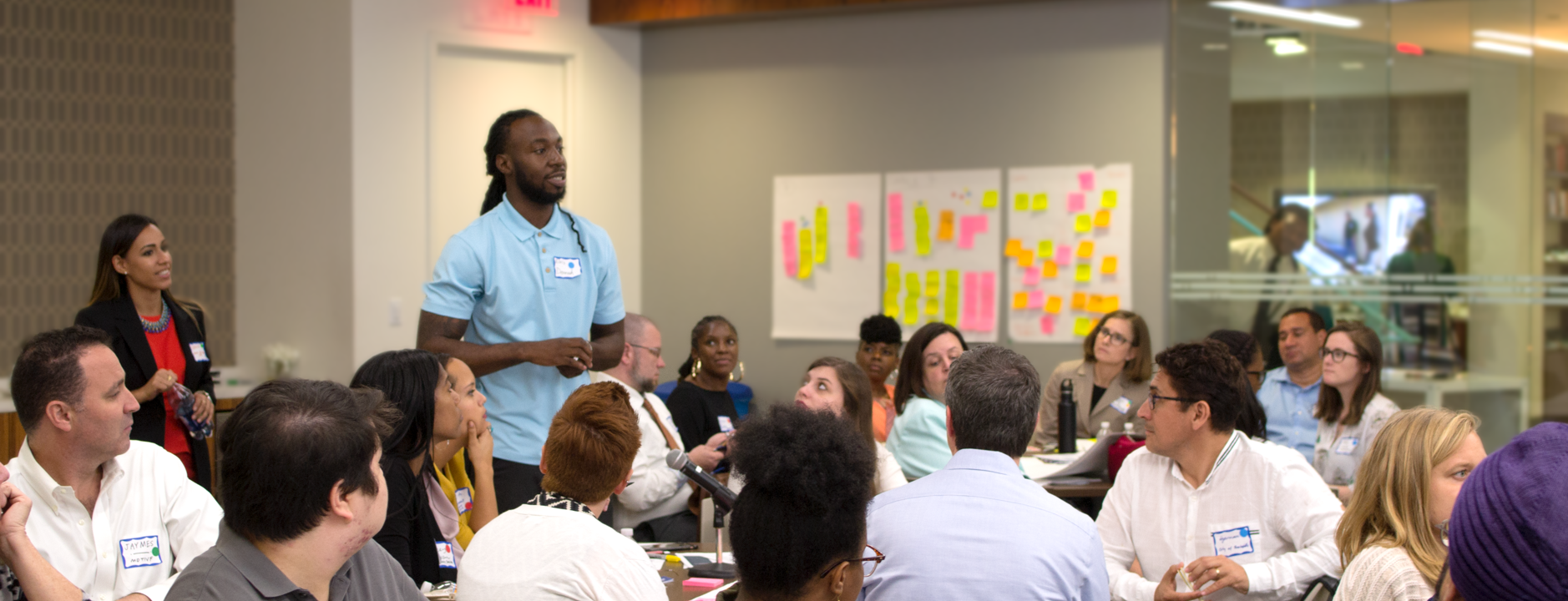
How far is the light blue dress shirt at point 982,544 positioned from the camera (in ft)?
6.43

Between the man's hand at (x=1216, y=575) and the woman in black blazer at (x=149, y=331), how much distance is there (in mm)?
3181

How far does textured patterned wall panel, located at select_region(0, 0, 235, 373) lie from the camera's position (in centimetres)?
633

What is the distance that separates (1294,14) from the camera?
6492mm

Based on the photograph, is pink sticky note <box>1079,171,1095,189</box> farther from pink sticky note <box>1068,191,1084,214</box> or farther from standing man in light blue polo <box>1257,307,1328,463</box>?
standing man in light blue polo <box>1257,307,1328,463</box>

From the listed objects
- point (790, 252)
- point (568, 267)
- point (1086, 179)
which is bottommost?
point (568, 267)

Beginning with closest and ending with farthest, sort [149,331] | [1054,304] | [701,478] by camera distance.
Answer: [701,478] → [149,331] → [1054,304]

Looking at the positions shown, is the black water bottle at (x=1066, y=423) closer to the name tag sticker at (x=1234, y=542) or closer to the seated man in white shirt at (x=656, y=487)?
the seated man in white shirt at (x=656, y=487)

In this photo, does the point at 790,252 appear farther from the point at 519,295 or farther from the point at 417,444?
the point at 417,444

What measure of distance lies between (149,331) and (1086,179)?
15.0 feet

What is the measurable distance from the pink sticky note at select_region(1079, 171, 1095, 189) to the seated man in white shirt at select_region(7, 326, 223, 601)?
5031 millimetres

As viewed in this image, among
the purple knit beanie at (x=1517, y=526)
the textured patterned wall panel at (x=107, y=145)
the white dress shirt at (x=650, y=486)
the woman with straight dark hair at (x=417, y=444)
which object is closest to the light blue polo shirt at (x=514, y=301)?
the woman with straight dark hair at (x=417, y=444)

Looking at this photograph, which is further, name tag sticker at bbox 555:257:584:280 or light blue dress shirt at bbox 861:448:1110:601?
name tag sticker at bbox 555:257:584:280

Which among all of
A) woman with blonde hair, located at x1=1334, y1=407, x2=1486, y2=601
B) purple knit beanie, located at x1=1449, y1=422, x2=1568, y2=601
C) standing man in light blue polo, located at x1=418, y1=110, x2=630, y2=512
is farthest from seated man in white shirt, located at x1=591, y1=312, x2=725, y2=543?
purple knit beanie, located at x1=1449, y1=422, x2=1568, y2=601

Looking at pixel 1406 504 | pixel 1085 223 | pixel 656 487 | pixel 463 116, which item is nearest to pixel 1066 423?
pixel 656 487
